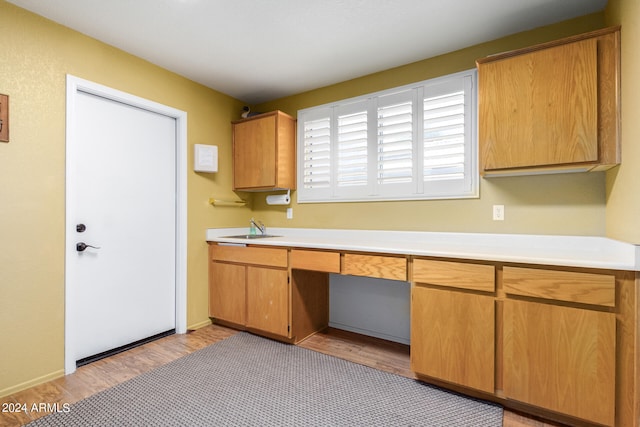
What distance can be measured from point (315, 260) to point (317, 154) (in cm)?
126

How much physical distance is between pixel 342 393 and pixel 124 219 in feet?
7.31

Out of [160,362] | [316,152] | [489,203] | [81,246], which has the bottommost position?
[160,362]

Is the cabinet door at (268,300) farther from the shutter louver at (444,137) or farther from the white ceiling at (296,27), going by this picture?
the white ceiling at (296,27)

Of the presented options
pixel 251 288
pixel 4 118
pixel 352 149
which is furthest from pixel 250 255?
pixel 4 118

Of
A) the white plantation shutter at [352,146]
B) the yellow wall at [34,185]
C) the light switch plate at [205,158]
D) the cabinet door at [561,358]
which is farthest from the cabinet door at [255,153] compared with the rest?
the cabinet door at [561,358]

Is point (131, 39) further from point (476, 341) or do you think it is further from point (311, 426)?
point (476, 341)

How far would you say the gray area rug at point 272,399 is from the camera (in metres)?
1.58

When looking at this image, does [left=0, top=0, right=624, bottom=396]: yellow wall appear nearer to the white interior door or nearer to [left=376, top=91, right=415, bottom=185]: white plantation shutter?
the white interior door

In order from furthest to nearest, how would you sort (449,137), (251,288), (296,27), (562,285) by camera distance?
1. (251,288)
2. (449,137)
3. (296,27)
4. (562,285)

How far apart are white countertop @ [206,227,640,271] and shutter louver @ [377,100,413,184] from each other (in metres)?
0.54

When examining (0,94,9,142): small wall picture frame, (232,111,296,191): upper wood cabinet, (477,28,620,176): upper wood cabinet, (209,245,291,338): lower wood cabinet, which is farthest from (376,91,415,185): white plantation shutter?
(0,94,9,142): small wall picture frame

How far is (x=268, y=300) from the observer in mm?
2590

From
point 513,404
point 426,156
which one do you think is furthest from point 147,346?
point 426,156

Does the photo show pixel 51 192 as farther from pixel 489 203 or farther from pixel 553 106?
pixel 553 106
